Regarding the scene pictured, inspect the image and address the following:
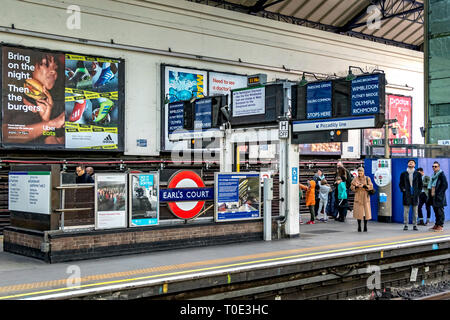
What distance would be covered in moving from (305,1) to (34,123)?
14355 millimetres

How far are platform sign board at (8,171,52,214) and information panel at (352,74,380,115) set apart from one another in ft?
22.4

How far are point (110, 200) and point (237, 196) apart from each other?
3242mm

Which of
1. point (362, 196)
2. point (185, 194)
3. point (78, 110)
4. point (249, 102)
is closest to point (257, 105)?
point (249, 102)

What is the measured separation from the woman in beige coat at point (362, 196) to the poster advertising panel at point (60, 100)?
8.20 m

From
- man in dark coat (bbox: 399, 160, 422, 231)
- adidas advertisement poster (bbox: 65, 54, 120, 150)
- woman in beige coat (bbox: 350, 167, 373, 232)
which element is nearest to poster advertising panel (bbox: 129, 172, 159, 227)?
woman in beige coat (bbox: 350, 167, 373, 232)

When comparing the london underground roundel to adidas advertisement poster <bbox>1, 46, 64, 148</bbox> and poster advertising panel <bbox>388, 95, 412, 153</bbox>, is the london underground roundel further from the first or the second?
poster advertising panel <bbox>388, 95, 412, 153</bbox>

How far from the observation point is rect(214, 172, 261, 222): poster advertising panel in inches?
488

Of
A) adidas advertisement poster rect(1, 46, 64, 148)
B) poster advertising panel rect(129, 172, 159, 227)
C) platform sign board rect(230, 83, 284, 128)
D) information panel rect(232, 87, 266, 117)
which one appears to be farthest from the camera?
adidas advertisement poster rect(1, 46, 64, 148)

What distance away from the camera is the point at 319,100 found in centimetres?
1310

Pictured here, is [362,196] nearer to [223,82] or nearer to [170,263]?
[170,263]

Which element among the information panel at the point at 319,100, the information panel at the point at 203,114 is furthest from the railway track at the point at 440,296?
the information panel at the point at 203,114

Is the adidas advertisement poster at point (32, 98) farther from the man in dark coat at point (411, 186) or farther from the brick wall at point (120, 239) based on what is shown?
the man in dark coat at point (411, 186)

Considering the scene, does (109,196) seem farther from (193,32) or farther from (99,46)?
(193,32)

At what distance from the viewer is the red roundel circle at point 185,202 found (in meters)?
11.7
